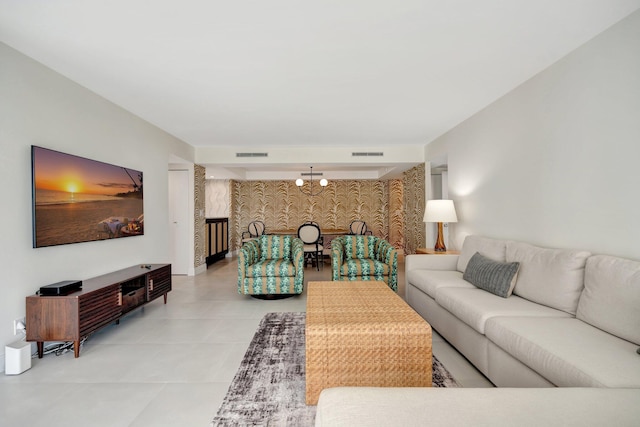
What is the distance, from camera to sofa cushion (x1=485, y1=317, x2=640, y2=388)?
4.19 ft

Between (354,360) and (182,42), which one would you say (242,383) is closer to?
(354,360)

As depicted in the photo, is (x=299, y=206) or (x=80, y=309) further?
(x=299, y=206)

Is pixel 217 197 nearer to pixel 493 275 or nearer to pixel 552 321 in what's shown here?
pixel 493 275

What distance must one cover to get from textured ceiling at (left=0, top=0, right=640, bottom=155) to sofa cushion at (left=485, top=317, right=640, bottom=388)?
1984mm

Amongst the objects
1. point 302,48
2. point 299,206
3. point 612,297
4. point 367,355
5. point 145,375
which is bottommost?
point 145,375

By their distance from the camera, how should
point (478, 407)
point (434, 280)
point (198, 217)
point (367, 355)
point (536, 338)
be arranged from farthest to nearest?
point (198, 217) → point (434, 280) → point (367, 355) → point (536, 338) → point (478, 407)

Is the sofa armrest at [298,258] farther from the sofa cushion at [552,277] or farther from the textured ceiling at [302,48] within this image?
the sofa cushion at [552,277]

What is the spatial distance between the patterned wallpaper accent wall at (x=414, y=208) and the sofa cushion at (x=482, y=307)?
121 inches

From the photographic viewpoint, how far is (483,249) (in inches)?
121

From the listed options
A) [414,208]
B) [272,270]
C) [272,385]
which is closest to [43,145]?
[272,270]

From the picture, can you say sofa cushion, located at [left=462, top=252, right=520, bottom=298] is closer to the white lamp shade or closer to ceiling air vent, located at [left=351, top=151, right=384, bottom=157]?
the white lamp shade

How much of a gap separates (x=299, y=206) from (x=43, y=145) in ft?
21.4

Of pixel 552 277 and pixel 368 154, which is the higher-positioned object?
pixel 368 154

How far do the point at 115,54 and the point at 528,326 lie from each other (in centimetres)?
358
